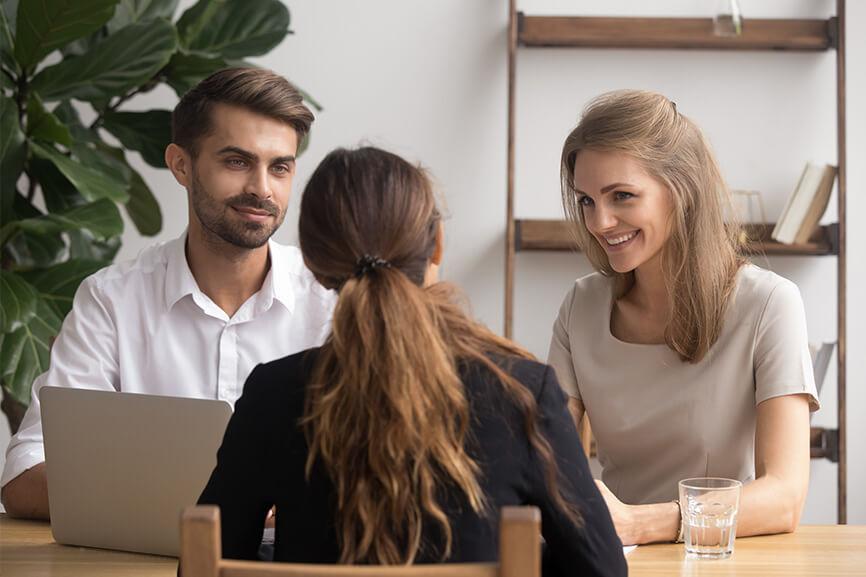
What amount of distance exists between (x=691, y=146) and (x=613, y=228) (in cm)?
20

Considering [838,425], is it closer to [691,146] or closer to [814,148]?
[814,148]

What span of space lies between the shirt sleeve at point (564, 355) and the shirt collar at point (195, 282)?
1.63 ft

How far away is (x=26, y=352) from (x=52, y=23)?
835mm


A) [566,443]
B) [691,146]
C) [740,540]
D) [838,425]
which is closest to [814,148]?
[838,425]

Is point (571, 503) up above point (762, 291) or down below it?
below

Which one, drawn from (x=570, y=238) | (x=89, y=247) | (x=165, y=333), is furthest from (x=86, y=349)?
(x=570, y=238)

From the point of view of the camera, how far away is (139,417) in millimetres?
1409

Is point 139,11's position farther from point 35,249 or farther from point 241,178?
point 241,178

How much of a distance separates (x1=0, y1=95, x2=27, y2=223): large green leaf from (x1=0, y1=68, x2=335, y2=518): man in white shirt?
3.17 feet

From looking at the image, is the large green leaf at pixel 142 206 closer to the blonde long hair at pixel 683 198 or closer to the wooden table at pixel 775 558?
the blonde long hair at pixel 683 198

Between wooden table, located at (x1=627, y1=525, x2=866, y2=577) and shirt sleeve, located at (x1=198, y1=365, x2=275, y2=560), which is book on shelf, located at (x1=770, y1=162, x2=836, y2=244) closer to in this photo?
wooden table, located at (x1=627, y1=525, x2=866, y2=577)

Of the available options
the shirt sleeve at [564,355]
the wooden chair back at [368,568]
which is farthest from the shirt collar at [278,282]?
the wooden chair back at [368,568]

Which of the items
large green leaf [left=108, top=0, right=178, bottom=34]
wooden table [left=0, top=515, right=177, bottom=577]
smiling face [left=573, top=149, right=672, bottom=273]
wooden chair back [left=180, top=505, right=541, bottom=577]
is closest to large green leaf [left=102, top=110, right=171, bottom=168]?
large green leaf [left=108, top=0, right=178, bottom=34]

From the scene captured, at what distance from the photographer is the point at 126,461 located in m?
1.43
